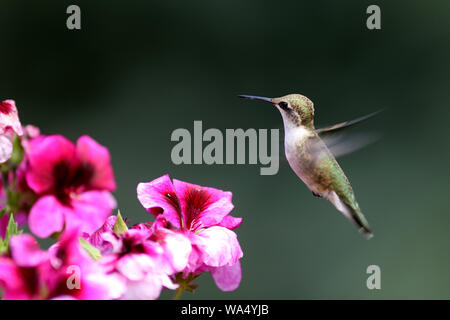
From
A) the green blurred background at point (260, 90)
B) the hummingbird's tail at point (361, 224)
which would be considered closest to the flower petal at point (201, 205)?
the hummingbird's tail at point (361, 224)

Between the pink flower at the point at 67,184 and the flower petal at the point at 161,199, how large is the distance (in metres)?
0.12

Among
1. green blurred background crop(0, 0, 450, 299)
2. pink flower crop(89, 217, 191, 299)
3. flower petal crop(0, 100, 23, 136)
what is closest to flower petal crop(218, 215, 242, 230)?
pink flower crop(89, 217, 191, 299)

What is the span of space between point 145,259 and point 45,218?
0.09 m

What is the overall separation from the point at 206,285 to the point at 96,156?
244 centimetres

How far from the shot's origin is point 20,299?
425mm

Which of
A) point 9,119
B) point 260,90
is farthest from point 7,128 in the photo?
point 260,90

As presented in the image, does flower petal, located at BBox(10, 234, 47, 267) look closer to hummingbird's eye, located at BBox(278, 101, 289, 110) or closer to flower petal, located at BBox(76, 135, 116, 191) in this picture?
flower petal, located at BBox(76, 135, 116, 191)

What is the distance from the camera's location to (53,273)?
18.0 inches

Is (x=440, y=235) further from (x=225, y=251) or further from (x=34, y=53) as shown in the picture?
(x=225, y=251)

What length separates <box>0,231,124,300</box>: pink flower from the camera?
0.42 meters

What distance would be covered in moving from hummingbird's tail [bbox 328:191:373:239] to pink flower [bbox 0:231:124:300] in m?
0.66

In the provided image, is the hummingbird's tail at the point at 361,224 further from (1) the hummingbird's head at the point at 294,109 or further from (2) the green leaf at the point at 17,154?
(2) the green leaf at the point at 17,154

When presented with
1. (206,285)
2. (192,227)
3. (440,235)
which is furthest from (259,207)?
→ (192,227)

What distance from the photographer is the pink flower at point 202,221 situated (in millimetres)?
539
